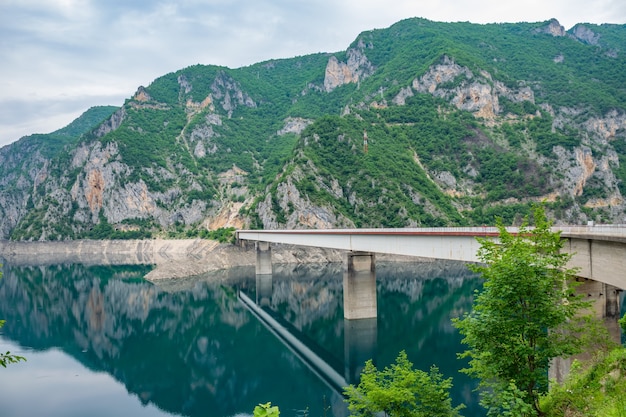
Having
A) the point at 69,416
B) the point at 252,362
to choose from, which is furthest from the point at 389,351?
the point at 69,416

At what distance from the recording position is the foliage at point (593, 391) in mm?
15805

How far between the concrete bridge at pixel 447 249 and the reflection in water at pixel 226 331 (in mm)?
4790

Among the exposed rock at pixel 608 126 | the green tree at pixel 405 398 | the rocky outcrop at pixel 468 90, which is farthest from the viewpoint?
the exposed rock at pixel 608 126

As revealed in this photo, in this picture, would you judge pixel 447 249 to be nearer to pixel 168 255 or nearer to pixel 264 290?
pixel 264 290

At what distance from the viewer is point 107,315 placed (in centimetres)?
7412

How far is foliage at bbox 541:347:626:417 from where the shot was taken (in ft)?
51.9

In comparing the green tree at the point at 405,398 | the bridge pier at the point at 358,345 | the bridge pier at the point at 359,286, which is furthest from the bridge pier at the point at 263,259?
the green tree at the point at 405,398

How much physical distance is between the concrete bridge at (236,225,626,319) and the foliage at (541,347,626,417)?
4172 millimetres

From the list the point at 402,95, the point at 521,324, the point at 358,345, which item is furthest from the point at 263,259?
the point at 402,95

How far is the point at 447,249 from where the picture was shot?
137 feet

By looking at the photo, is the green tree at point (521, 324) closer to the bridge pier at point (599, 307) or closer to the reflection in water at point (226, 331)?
the bridge pier at point (599, 307)

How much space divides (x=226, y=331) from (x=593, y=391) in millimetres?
50159

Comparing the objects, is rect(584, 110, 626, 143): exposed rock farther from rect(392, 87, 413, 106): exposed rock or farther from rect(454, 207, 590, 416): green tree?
rect(454, 207, 590, 416): green tree

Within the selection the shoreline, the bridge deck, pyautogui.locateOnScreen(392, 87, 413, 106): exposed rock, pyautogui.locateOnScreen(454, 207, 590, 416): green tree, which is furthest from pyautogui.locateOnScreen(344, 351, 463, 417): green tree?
pyautogui.locateOnScreen(392, 87, 413, 106): exposed rock
